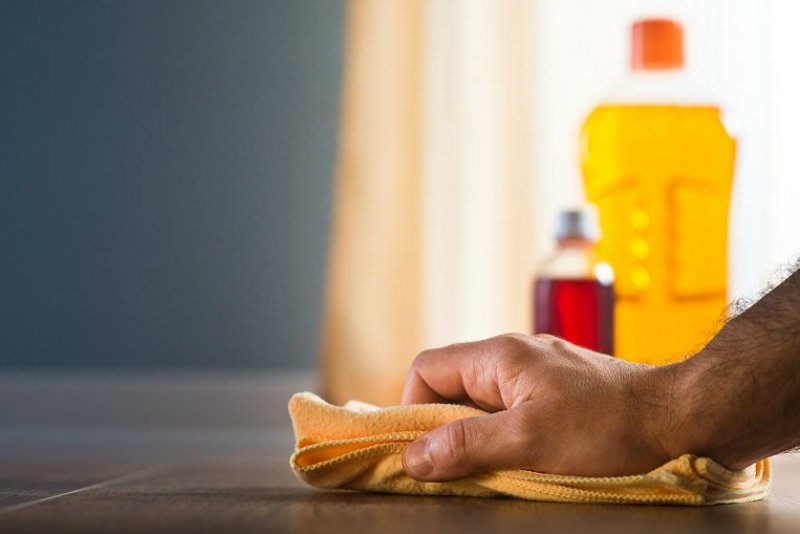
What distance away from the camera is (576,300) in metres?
1.41

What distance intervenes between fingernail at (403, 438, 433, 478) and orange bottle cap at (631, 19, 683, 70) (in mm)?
899

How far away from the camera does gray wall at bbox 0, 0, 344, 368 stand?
229 centimetres

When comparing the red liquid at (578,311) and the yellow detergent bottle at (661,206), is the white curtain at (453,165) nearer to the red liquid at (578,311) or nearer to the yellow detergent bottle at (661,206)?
the yellow detergent bottle at (661,206)

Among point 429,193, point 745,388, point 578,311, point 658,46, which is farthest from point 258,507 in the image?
point 429,193

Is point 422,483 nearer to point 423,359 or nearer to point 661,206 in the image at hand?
point 423,359

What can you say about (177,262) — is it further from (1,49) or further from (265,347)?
(1,49)

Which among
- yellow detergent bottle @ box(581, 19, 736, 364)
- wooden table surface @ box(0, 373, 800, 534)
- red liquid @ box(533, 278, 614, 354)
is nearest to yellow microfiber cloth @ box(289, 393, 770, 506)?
wooden table surface @ box(0, 373, 800, 534)

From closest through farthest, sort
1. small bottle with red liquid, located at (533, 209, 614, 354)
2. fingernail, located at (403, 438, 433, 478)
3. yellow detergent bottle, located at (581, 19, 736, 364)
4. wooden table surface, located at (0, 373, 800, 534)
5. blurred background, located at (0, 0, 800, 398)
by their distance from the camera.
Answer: wooden table surface, located at (0, 373, 800, 534) → fingernail, located at (403, 438, 433, 478) → small bottle with red liquid, located at (533, 209, 614, 354) → yellow detergent bottle, located at (581, 19, 736, 364) → blurred background, located at (0, 0, 800, 398)

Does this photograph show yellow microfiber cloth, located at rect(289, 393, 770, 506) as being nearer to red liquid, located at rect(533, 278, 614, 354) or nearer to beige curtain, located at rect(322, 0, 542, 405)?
red liquid, located at rect(533, 278, 614, 354)

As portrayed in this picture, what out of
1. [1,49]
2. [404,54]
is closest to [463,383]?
[404,54]

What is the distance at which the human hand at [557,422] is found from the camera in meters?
0.65

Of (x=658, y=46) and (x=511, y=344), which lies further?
(x=658, y=46)

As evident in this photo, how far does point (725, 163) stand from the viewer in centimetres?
163

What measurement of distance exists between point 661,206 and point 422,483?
95 cm
